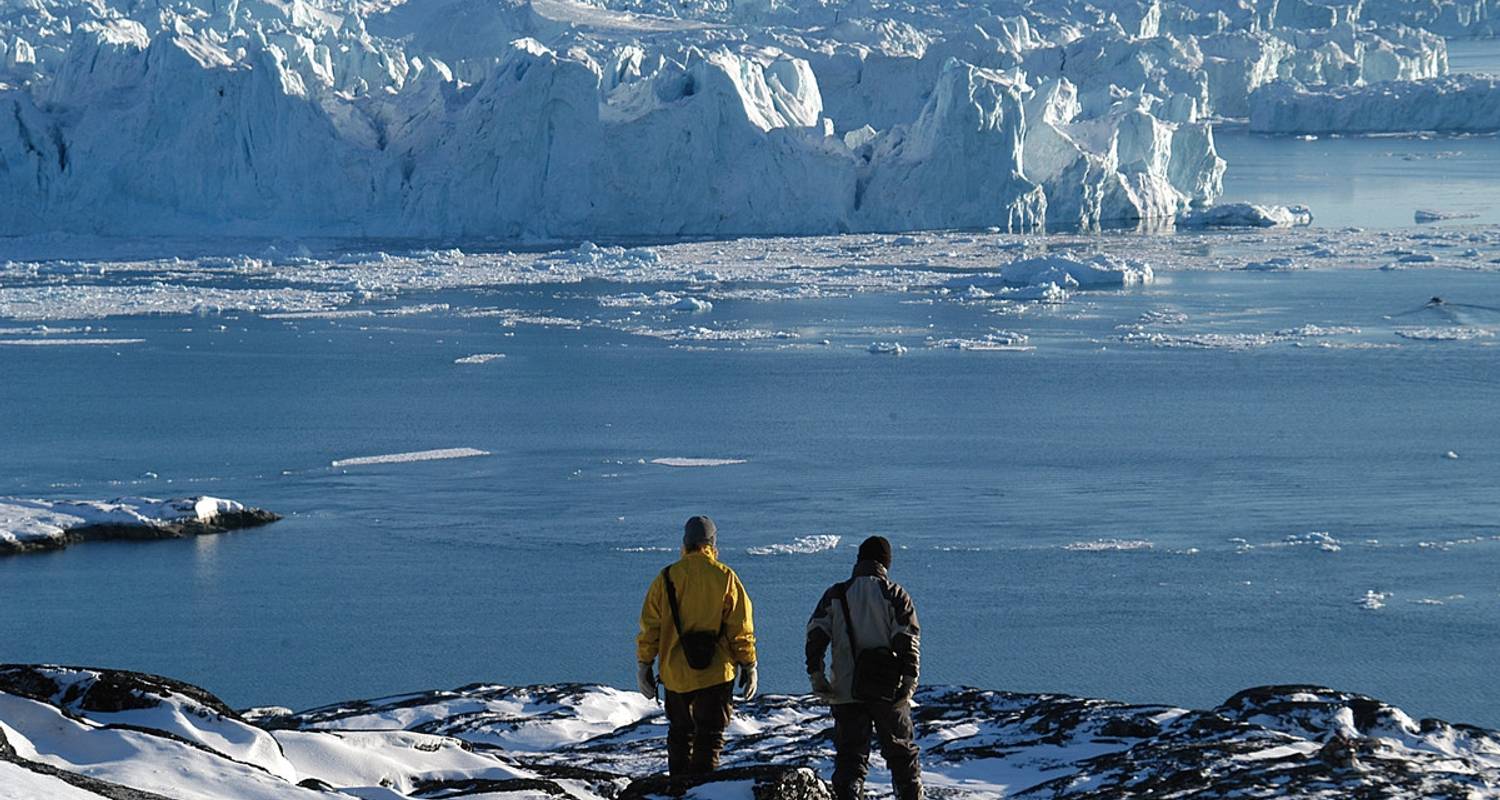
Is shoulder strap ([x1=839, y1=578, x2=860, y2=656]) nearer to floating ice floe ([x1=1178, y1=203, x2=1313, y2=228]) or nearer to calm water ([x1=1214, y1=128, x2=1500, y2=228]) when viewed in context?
calm water ([x1=1214, y1=128, x2=1500, y2=228])

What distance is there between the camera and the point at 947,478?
49.5 feet

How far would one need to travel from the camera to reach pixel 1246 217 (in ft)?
112

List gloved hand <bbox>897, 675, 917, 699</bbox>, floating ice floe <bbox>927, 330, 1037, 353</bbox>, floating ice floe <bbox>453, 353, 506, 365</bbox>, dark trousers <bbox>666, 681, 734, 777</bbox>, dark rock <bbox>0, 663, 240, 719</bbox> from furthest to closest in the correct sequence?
floating ice floe <bbox>927, 330, 1037, 353</bbox>, floating ice floe <bbox>453, 353, 506, 365</bbox>, dark rock <bbox>0, 663, 240, 719</bbox>, dark trousers <bbox>666, 681, 734, 777</bbox>, gloved hand <bbox>897, 675, 917, 699</bbox>

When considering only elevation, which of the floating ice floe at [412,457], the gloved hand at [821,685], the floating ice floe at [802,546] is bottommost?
the floating ice floe at [802,546]

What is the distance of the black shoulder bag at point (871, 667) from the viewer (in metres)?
4.43

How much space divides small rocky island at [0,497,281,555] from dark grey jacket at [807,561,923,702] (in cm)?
1007

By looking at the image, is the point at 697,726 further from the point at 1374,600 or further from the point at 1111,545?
the point at 1111,545

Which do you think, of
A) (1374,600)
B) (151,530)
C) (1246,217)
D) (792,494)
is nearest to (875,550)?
(1374,600)

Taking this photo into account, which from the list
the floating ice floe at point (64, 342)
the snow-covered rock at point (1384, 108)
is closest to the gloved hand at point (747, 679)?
the floating ice floe at point (64, 342)

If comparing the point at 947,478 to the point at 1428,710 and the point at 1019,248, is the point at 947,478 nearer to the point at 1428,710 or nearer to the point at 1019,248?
the point at 1428,710

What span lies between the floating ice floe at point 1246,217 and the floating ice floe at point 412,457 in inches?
817

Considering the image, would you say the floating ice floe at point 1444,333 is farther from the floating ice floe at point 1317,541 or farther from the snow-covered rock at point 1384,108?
the snow-covered rock at point 1384,108

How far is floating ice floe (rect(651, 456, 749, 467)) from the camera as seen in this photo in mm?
15773

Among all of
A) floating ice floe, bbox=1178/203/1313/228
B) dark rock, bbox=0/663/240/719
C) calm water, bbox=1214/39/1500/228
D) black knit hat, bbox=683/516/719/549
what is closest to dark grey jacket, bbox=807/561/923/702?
black knit hat, bbox=683/516/719/549
